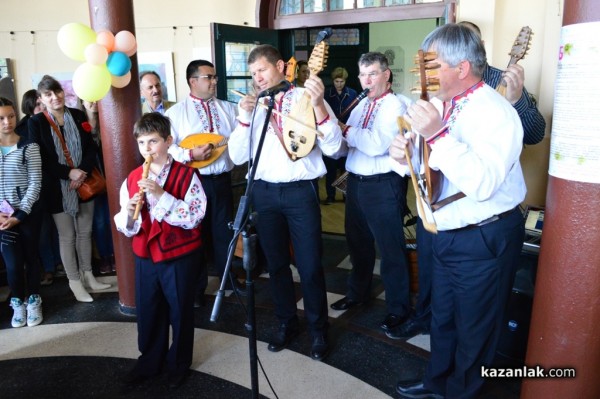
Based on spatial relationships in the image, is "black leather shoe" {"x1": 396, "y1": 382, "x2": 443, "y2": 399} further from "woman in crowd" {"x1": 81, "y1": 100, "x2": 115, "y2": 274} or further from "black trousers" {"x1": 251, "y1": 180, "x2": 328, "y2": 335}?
"woman in crowd" {"x1": 81, "y1": 100, "x2": 115, "y2": 274}

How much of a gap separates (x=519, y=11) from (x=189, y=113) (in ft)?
7.79

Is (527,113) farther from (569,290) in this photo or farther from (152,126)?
(152,126)

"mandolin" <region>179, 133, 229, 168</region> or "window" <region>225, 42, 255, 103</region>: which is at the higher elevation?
"window" <region>225, 42, 255, 103</region>

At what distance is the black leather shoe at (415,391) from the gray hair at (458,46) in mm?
1402

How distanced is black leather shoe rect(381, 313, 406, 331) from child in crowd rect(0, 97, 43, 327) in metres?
2.11

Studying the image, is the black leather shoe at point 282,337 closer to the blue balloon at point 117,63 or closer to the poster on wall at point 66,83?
the blue balloon at point 117,63

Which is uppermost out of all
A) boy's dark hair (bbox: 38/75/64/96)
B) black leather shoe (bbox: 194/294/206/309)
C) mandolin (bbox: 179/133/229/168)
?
boy's dark hair (bbox: 38/75/64/96)

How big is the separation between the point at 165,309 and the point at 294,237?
0.73 m

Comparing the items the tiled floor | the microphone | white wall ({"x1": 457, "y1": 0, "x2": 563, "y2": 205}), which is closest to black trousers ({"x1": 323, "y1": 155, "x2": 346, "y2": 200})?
white wall ({"x1": 457, "y1": 0, "x2": 563, "y2": 205})

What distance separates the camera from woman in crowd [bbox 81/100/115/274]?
3844 mm

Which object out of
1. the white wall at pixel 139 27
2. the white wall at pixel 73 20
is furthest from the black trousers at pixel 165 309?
the white wall at pixel 73 20

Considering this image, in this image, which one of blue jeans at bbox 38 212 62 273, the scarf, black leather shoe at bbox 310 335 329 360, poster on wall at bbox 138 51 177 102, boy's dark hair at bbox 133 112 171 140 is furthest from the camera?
poster on wall at bbox 138 51 177 102

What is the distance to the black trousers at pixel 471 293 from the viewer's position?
1.87m

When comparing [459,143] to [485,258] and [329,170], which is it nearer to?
[485,258]
